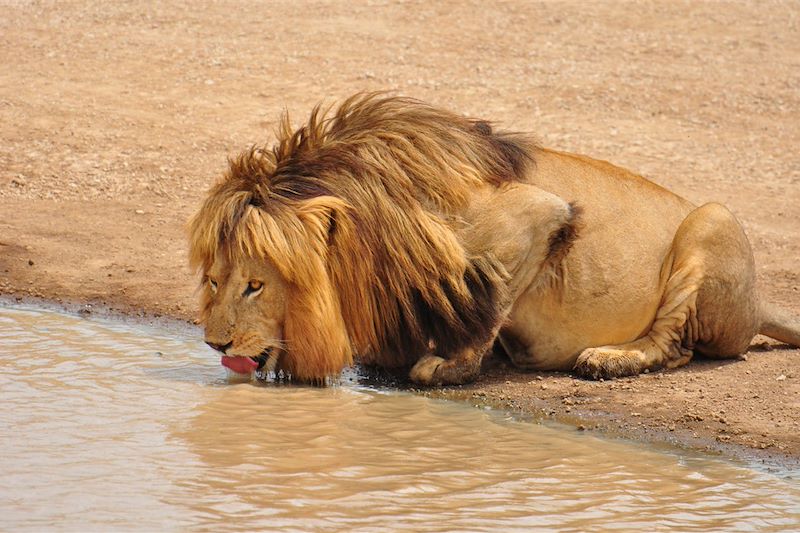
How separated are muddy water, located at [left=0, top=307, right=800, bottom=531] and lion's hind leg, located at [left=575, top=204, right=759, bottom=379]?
1.21 metres

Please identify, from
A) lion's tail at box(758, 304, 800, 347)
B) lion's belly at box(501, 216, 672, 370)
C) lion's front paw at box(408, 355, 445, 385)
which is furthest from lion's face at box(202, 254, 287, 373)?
lion's tail at box(758, 304, 800, 347)

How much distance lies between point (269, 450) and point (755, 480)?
6.59 ft

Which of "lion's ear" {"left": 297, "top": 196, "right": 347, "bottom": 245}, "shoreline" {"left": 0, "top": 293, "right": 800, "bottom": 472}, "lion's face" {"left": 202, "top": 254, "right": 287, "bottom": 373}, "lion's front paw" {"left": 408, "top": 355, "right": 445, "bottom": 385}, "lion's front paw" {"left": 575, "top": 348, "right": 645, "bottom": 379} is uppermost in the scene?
"lion's ear" {"left": 297, "top": 196, "right": 347, "bottom": 245}

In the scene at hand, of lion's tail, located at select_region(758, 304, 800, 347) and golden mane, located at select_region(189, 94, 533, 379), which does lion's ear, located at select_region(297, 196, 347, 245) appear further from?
lion's tail, located at select_region(758, 304, 800, 347)

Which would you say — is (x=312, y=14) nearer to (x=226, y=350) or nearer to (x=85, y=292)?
(x=85, y=292)

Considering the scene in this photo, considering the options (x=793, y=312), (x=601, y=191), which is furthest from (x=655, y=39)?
(x=601, y=191)

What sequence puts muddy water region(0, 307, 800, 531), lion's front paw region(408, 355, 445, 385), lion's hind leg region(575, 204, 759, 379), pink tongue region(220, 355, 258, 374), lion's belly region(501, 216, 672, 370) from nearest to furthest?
1. muddy water region(0, 307, 800, 531)
2. pink tongue region(220, 355, 258, 374)
3. lion's front paw region(408, 355, 445, 385)
4. lion's belly region(501, 216, 672, 370)
5. lion's hind leg region(575, 204, 759, 379)

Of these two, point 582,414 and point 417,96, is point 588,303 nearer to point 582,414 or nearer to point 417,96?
point 582,414

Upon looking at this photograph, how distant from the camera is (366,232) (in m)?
6.39

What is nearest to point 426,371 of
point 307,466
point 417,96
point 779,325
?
point 307,466

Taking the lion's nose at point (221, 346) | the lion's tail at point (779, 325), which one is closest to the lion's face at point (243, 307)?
the lion's nose at point (221, 346)

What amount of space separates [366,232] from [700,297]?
1.98 metres

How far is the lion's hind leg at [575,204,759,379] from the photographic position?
7.16 meters

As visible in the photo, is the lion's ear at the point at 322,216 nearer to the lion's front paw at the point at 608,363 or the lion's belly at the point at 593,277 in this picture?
the lion's belly at the point at 593,277
